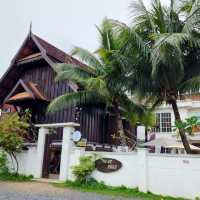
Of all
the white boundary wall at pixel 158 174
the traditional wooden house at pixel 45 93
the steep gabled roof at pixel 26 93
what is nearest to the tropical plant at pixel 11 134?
the traditional wooden house at pixel 45 93

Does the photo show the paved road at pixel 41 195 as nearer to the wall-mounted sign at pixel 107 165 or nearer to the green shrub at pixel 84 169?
the green shrub at pixel 84 169

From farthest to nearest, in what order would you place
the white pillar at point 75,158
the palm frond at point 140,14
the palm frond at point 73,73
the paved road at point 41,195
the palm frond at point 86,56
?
the palm frond at point 86,56
the palm frond at point 73,73
the white pillar at point 75,158
the palm frond at point 140,14
the paved road at point 41,195

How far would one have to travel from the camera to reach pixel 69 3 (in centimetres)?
1082

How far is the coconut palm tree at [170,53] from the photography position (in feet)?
33.9

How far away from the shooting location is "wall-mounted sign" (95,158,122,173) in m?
10.5

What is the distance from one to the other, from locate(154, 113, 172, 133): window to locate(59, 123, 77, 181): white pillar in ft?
44.1

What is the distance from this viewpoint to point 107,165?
1075 cm

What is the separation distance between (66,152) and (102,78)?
3868 millimetres

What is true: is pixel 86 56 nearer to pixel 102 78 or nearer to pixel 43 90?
pixel 102 78

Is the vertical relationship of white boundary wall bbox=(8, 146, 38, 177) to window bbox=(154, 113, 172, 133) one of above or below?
below

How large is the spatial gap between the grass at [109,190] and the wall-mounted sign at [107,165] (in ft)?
1.91

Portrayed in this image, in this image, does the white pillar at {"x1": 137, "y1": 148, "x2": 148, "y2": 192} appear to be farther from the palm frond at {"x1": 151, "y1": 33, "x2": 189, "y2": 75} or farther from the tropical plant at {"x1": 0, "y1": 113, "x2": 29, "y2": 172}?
the tropical plant at {"x1": 0, "y1": 113, "x2": 29, "y2": 172}

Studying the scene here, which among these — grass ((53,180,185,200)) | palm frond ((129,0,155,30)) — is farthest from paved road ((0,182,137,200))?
palm frond ((129,0,155,30))

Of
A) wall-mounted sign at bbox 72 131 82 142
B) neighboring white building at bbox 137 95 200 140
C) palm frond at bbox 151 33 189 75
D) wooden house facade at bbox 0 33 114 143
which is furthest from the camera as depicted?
neighboring white building at bbox 137 95 200 140
